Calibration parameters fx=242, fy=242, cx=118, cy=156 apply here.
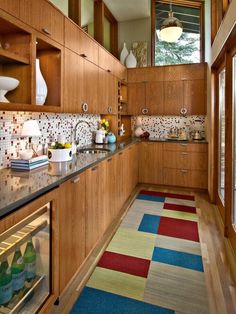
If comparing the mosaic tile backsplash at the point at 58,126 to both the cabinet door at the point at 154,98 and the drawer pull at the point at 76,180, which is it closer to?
the cabinet door at the point at 154,98

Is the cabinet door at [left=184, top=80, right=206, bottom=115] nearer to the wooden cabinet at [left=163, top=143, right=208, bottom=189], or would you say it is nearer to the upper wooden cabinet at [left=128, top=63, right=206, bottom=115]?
the upper wooden cabinet at [left=128, top=63, right=206, bottom=115]

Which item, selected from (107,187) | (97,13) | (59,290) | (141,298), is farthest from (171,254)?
(97,13)

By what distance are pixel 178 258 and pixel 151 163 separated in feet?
8.04

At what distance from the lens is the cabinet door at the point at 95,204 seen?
2123 mm

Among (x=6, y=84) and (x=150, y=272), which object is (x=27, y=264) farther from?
(x=6, y=84)

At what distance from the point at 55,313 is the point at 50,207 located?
72 cm

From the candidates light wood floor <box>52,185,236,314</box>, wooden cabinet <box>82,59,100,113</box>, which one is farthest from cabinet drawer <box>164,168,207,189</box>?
wooden cabinet <box>82,59,100,113</box>

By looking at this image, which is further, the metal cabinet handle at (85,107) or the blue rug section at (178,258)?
the metal cabinet handle at (85,107)

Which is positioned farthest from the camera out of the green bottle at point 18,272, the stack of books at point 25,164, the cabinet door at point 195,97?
the cabinet door at point 195,97

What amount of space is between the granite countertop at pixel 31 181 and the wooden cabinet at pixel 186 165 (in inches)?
98.4

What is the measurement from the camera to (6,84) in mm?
1634

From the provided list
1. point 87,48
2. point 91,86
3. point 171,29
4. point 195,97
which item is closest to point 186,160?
point 195,97

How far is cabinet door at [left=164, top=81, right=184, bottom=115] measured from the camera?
4.55m

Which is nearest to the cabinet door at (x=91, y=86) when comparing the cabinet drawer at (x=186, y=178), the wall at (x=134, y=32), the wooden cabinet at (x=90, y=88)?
the wooden cabinet at (x=90, y=88)
